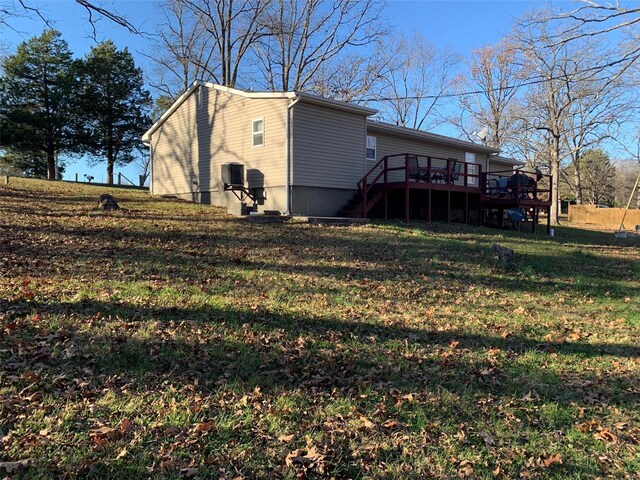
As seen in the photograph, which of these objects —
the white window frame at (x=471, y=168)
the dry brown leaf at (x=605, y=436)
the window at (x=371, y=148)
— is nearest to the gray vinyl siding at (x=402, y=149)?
the window at (x=371, y=148)

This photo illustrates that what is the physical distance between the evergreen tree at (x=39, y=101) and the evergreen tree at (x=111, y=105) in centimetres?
103

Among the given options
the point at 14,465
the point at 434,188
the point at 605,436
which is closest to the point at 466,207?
the point at 434,188

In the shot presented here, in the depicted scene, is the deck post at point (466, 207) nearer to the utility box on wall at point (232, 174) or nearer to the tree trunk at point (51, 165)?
the utility box on wall at point (232, 174)

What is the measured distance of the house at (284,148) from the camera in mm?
14438

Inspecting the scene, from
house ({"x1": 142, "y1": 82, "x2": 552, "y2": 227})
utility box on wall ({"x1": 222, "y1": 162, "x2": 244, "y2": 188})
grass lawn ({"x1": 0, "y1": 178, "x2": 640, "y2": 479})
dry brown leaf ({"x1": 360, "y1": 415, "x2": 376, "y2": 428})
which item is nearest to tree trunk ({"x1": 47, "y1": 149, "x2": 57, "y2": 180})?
house ({"x1": 142, "y1": 82, "x2": 552, "y2": 227})

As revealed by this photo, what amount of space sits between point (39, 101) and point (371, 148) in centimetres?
2439

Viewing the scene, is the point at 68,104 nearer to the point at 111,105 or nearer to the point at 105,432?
the point at 111,105

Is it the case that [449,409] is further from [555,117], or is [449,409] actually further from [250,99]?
[555,117]

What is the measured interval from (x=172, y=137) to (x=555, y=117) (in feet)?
76.7

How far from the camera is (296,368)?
434 centimetres

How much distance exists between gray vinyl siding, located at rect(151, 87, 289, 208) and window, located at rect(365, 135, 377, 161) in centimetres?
406

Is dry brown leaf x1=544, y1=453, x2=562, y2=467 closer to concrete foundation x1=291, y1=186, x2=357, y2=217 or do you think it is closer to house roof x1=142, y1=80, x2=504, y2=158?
concrete foundation x1=291, y1=186, x2=357, y2=217

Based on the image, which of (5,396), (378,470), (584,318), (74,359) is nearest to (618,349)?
(584,318)

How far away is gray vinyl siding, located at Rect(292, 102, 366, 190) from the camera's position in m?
14.4
